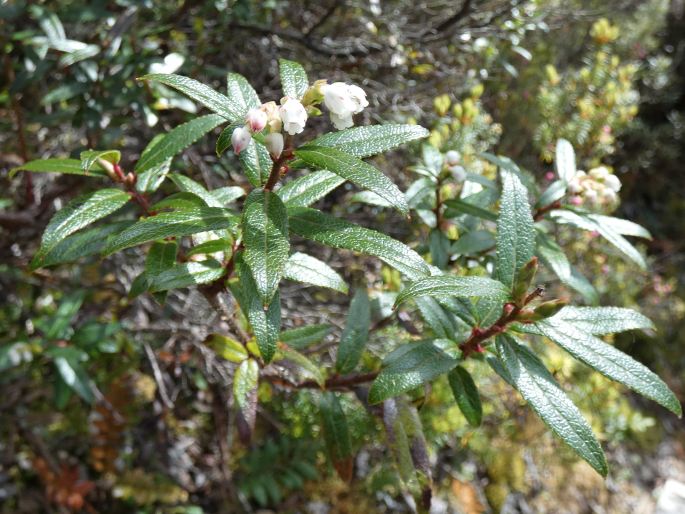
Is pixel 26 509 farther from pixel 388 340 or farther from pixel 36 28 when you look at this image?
pixel 36 28

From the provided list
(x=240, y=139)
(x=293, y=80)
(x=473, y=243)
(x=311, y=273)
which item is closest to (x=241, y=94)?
(x=293, y=80)

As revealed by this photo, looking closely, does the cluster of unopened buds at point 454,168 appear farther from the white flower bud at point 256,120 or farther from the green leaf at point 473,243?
the white flower bud at point 256,120

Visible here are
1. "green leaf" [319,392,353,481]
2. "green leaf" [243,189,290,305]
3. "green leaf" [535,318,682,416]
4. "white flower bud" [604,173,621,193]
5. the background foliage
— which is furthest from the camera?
the background foliage

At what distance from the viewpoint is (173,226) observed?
0.77 meters

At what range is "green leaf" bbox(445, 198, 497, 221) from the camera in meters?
1.14

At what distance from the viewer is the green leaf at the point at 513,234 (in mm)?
905

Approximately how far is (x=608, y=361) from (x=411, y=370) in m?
0.28

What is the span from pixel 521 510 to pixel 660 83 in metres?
3.11

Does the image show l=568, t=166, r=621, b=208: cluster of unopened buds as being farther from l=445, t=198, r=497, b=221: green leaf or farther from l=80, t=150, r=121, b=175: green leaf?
l=80, t=150, r=121, b=175: green leaf

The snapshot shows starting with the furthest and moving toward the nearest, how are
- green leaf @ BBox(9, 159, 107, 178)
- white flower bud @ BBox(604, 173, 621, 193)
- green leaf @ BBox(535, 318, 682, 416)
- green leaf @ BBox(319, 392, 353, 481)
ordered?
white flower bud @ BBox(604, 173, 621, 193) → green leaf @ BBox(319, 392, 353, 481) → green leaf @ BBox(9, 159, 107, 178) → green leaf @ BBox(535, 318, 682, 416)

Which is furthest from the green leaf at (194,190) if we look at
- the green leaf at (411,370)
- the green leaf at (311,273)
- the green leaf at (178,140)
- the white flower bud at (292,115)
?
the green leaf at (411,370)

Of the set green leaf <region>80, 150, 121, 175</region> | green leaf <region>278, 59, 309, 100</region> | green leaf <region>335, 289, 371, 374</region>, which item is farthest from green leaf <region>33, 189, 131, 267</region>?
green leaf <region>335, 289, 371, 374</region>

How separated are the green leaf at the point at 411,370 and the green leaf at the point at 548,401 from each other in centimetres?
9

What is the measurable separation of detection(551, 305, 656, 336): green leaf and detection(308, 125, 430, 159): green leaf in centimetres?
37
